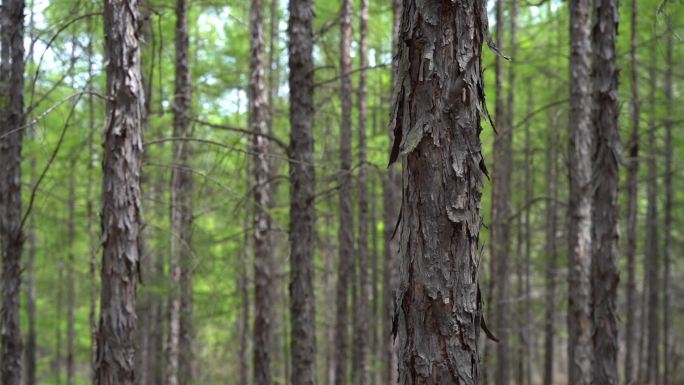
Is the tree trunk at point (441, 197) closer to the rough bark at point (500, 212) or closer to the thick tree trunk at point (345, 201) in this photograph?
the rough bark at point (500, 212)

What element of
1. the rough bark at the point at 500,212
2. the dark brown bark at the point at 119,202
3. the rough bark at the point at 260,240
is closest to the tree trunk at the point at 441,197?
the dark brown bark at the point at 119,202

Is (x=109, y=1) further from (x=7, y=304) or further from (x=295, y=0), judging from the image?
(x=7, y=304)

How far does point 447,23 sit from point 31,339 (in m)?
19.8

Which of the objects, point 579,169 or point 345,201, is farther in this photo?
point 345,201

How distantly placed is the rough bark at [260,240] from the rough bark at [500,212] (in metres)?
3.58

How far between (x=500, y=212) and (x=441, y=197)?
37.5 feet

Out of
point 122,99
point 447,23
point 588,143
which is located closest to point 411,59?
point 447,23

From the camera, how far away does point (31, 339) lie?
65.4ft

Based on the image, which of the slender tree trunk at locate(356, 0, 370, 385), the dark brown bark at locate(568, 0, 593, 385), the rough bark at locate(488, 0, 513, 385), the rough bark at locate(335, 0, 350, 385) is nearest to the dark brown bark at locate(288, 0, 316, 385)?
the rough bark at locate(488, 0, 513, 385)

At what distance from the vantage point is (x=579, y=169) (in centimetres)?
967

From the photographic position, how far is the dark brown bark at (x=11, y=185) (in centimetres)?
746

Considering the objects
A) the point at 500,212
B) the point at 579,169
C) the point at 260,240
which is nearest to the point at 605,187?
the point at 579,169

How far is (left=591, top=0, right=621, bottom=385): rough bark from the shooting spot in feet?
22.6

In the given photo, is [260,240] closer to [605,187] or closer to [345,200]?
[345,200]
